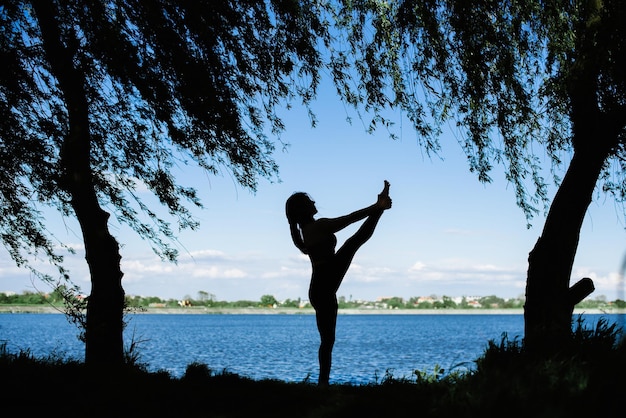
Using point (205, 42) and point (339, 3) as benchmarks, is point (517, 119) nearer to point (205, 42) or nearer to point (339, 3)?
point (339, 3)

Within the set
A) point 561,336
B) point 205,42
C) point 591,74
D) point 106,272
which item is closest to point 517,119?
point 591,74

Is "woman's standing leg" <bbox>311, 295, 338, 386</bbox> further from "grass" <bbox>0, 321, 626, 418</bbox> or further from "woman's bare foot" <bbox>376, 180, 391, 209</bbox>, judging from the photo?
"woman's bare foot" <bbox>376, 180, 391, 209</bbox>

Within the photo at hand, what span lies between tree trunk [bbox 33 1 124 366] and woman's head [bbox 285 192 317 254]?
243 centimetres

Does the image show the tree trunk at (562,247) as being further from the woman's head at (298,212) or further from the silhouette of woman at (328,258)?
the woman's head at (298,212)

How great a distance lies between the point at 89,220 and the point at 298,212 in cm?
271

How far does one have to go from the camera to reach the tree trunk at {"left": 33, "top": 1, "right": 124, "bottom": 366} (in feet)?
25.4

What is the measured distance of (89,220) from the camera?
780 centimetres

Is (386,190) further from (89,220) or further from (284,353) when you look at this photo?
(284,353)

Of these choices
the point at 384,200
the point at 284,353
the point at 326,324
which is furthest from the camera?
the point at 284,353

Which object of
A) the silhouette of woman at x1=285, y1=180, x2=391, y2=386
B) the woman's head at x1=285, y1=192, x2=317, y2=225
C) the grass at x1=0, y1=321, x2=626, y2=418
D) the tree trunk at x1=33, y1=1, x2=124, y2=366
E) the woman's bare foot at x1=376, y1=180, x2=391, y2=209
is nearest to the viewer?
the grass at x1=0, y1=321, x2=626, y2=418

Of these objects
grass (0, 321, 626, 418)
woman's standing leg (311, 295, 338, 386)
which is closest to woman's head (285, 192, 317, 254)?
woman's standing leg (311, 295, 338, 386)

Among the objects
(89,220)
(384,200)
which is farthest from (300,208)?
(89,220)

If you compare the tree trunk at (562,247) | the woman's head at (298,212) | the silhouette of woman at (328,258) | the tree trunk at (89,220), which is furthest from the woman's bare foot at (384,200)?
the tree trunk at (89,220)

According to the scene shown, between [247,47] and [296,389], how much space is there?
450cm
